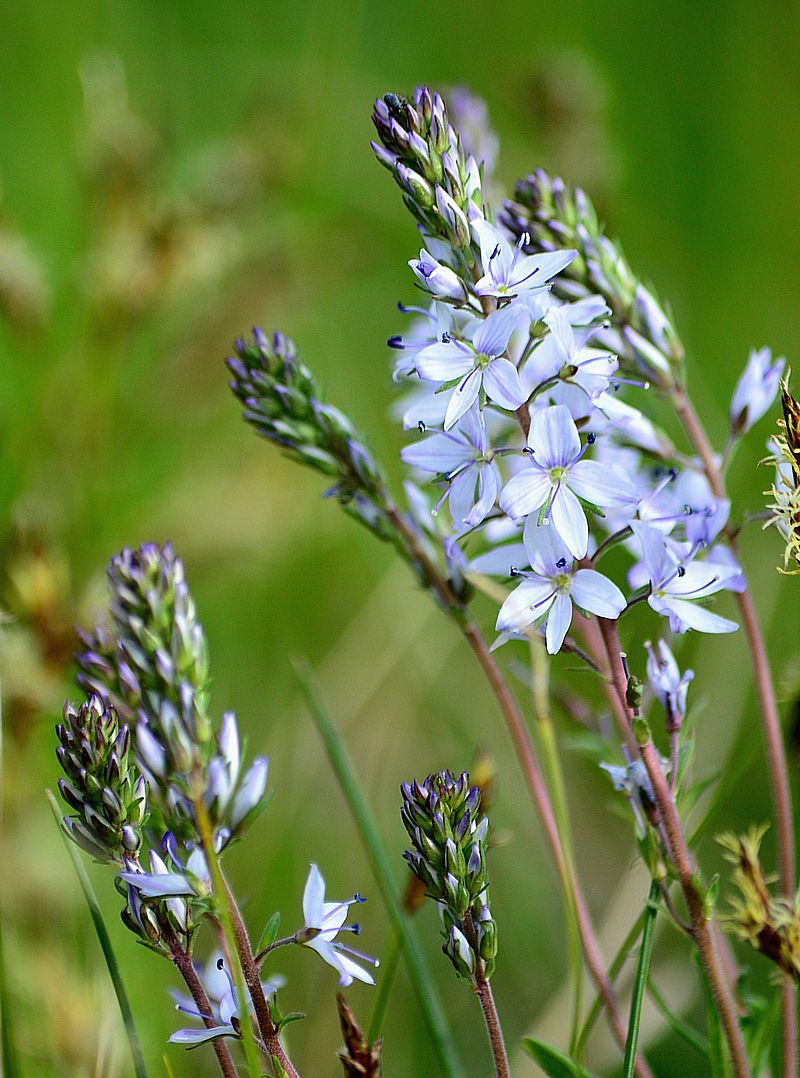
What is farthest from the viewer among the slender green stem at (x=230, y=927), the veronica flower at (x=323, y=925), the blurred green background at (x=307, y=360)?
the blurred green background at (x=307, y=360)

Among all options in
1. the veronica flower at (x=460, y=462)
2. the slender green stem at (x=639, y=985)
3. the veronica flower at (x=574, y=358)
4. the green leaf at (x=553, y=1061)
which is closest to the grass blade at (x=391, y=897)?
the green leaf at (x=553, y=1061)

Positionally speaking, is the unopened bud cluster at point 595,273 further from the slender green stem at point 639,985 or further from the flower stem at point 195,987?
the flower stem at point 195,987

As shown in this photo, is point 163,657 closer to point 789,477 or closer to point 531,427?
point 531,427

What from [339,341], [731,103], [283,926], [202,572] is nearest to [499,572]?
[202,572]

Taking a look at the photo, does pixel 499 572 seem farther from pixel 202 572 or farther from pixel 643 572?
pixel 202 572

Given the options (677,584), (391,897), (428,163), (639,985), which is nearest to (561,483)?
(677,584)

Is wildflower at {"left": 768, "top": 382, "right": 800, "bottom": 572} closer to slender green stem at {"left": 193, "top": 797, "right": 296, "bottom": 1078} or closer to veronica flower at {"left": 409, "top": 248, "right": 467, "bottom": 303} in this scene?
veronica flower at {"left": 409, "top": 248, "right": 467, "bottom": 303}
